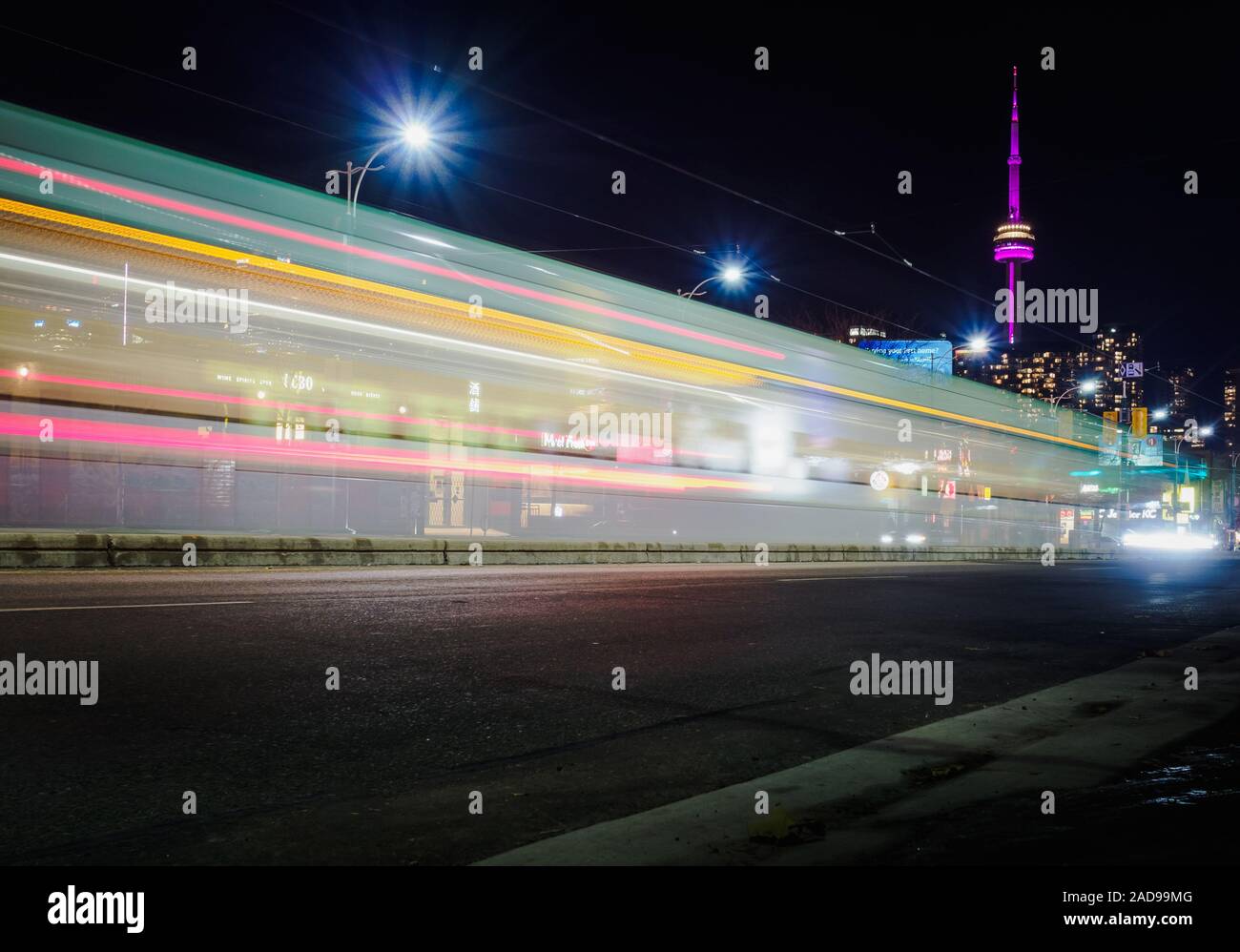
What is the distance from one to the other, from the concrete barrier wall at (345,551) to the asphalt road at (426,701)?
1312mm

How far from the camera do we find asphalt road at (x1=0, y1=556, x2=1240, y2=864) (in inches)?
141

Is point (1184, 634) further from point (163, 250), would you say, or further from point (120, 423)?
point (120, 423)

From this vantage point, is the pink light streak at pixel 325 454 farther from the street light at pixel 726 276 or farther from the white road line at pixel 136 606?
the street light at pixel 726 276

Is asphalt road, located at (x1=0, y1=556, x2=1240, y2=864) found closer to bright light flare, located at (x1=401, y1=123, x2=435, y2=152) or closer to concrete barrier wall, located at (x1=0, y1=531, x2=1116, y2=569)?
concrete barrier wall, located at (x1=0, y1=531, x2=1116, y2=569)

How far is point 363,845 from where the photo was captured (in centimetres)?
333

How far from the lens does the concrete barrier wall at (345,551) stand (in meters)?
12.8

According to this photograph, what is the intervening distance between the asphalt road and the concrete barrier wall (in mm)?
1312

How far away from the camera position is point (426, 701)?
555 cm

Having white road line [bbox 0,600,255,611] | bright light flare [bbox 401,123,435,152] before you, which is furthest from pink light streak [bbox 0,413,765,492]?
bright light flare [bbox 401,123,435,152]

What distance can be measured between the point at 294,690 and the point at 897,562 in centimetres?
2207

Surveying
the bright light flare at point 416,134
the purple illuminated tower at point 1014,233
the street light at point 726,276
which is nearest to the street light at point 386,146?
the bright light flare at point 416,134

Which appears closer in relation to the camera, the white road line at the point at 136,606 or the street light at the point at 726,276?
the white road line at the point at 136,606

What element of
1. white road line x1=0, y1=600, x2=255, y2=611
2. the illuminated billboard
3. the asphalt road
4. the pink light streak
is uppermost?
the illuminated billboard
